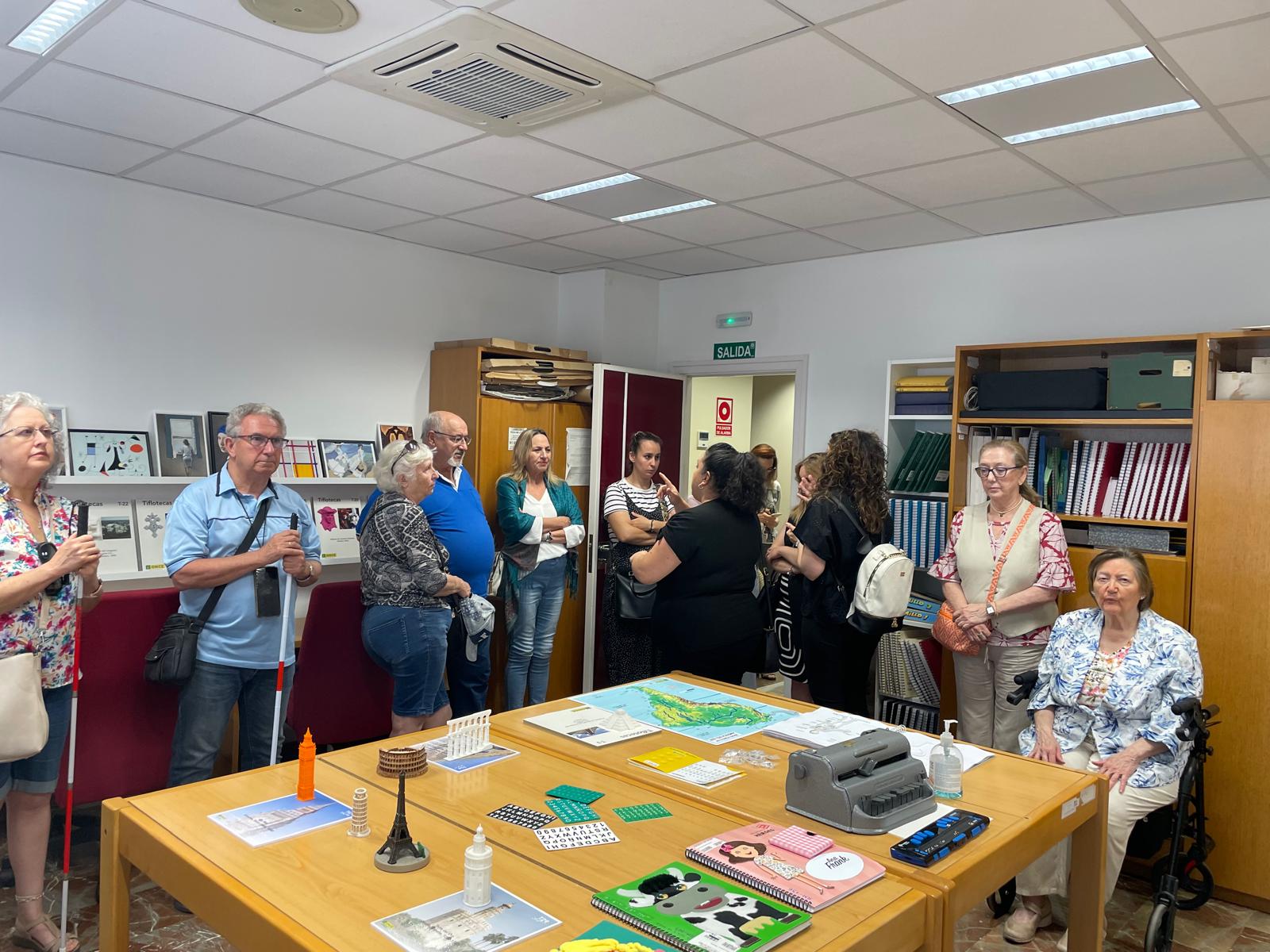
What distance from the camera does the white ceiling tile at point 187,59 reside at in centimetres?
273

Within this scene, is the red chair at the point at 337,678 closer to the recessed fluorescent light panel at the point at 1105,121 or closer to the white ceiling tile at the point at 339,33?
the white ceiling tile at the point at 339,33

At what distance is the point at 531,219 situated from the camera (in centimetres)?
489

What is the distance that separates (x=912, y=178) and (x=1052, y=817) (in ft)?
9.03

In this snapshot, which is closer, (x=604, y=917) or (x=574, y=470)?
(x=604, y=917)

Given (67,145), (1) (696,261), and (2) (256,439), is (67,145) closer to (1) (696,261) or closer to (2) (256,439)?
(2) (256,439)

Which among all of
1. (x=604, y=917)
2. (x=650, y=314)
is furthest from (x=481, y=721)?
(x=650, y=314)

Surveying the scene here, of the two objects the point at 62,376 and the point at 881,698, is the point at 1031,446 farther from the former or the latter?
the point at 62,376

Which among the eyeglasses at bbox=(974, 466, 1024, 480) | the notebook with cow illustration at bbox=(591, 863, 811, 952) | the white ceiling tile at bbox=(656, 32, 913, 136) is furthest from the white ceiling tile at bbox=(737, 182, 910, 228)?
the notebook with cow illustration at bbox=(591, 863, 811, 952)

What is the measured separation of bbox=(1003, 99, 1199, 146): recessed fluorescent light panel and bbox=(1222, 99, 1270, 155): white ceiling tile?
0.49 ft

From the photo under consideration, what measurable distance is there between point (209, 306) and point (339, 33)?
242 centimetres

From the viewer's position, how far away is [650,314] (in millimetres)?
6555

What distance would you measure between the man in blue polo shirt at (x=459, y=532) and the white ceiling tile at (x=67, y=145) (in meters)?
1.69

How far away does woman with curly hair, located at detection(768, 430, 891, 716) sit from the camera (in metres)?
3.97

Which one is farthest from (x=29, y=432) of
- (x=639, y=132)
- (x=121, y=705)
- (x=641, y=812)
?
(x=639, y=132)
